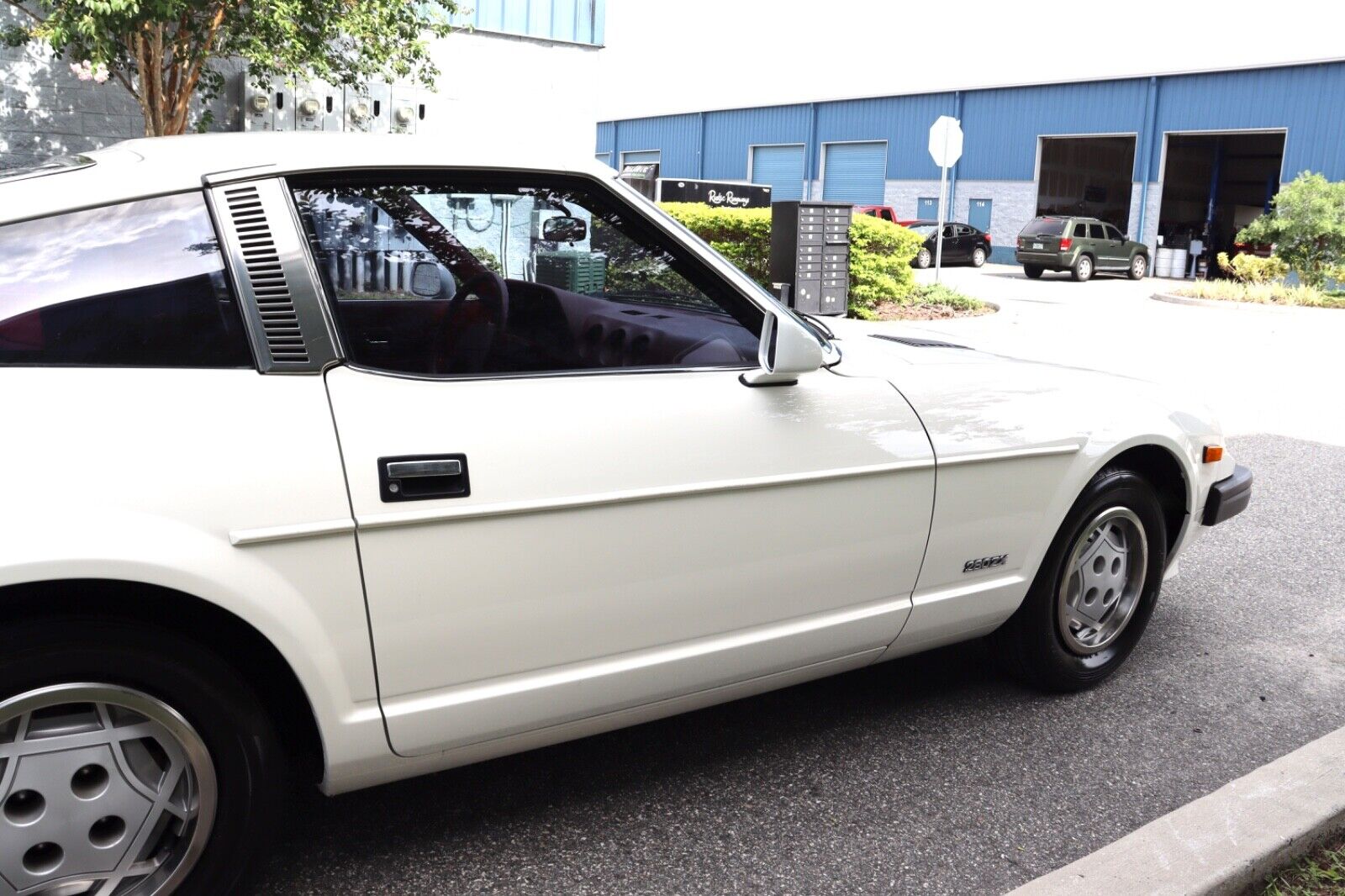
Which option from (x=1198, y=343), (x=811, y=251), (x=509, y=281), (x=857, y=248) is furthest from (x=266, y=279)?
(x=1198, y=343)

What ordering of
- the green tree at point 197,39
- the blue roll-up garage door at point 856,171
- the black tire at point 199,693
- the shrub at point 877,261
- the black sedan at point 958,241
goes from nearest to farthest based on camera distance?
the black tire at point 199,693 < the green tree at point 197,39 < the shrub at point 877,261 < the black sedan at point 958,241 < the blue roll-up garage door at point 856,171

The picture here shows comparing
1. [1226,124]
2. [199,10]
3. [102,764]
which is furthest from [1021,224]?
[102,764]

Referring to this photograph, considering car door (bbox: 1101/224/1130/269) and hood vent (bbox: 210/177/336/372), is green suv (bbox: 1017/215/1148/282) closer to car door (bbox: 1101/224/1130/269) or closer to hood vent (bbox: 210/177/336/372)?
car door (bbox: 1101/224/1130/269)

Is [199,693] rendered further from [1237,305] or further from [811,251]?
[1237,305]

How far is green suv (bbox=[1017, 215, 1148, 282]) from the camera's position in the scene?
102 ft

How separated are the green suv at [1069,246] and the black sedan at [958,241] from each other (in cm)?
341

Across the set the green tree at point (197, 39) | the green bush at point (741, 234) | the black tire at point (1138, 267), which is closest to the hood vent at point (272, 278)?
the green tree at point (197, 39)

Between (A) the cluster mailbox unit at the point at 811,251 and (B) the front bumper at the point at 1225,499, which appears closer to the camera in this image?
(B) the front bumper at the point at 1225,499

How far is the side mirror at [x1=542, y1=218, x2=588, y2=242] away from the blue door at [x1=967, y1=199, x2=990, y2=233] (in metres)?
38.8

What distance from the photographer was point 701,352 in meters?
2.91

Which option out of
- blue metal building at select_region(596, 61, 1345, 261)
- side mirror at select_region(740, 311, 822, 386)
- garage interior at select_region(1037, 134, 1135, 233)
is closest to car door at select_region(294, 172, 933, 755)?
side mirror at select_region(740, 311, 822, 386)

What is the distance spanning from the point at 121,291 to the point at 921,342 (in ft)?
7.91

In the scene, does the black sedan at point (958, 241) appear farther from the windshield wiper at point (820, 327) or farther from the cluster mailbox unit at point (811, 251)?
the windshield wiper at point (820, 327)

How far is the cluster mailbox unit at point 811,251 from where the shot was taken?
13859 millimetres
